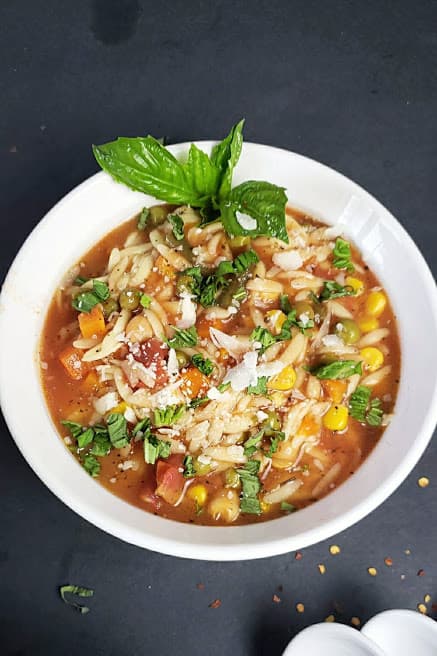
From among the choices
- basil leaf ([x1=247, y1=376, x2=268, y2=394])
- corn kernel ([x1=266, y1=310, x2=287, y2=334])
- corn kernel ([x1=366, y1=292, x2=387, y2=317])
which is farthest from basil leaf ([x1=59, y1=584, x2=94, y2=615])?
corn kernel ([x1=366, y1=292, x2=387, y2=317])

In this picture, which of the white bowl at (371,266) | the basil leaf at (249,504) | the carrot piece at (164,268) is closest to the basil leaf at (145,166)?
the white bowl at (371,266)

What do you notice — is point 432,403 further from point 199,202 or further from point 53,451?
point 53,451

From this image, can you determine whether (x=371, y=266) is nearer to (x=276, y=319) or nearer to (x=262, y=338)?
(x=276, y=319)

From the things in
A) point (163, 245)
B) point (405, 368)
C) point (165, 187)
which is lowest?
point (405, 368)

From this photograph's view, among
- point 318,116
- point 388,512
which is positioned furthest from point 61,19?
point 388,512

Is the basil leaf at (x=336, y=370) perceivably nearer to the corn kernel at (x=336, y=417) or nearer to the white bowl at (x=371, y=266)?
the corn kernel at (x=336, y=417)

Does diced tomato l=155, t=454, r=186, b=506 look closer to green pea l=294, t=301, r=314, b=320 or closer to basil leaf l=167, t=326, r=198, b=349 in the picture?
basil leaf l=167, t=326, r=198, b=349
